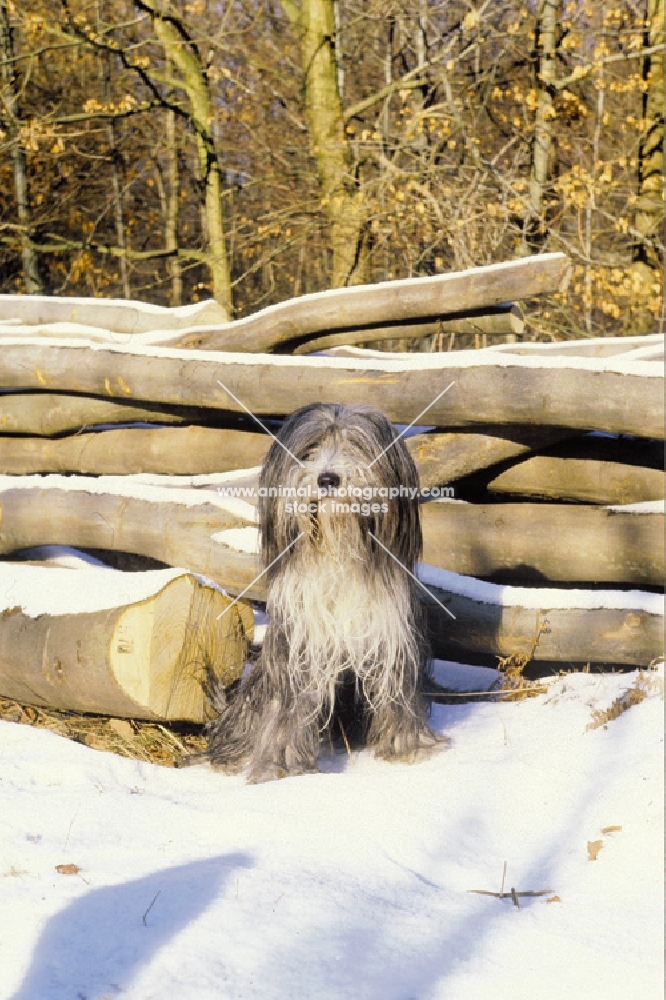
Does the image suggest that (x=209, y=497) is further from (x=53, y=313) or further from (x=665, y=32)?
(x=665, y=32)

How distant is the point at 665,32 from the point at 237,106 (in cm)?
719

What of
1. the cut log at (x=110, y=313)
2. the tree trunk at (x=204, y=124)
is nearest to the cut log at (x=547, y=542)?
the cut log at (x=110, y=313)

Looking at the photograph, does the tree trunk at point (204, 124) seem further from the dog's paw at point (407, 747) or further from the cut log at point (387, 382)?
the dog's paw at point (407, 747)

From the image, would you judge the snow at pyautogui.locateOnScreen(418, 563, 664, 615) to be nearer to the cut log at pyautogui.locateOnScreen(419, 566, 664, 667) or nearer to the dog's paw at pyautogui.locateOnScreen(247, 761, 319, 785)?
the cut log at pyautogui.locateOnScreen(419, 566, 664, 667)

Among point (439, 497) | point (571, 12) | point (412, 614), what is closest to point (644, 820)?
point (412, 614)

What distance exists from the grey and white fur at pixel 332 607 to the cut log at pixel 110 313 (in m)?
2.90

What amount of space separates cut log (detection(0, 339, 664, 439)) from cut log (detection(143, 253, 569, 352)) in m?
0.37

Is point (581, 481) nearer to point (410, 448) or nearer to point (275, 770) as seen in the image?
point (410, 448)

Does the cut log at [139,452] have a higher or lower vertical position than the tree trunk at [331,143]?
lower

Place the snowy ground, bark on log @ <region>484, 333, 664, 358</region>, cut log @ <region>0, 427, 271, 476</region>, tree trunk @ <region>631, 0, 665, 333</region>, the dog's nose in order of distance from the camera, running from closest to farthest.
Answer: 1. the snowy ground
2. the dog's nose
3. bark on log @ <region>484, 333, 664, 358</region>
4. cut log @ <region>0, 427, 271, 476</region>
5. tree trunk @ <region>631, 0, 665, 333</region>

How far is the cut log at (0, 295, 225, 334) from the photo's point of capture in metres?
6.52

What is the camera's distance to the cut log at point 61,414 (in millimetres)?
6066

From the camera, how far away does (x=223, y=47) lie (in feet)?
33.3

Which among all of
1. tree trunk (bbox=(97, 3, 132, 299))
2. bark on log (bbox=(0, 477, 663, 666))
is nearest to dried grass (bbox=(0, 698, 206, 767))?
bark on log (bbox=(0, 477, 663, 666))
